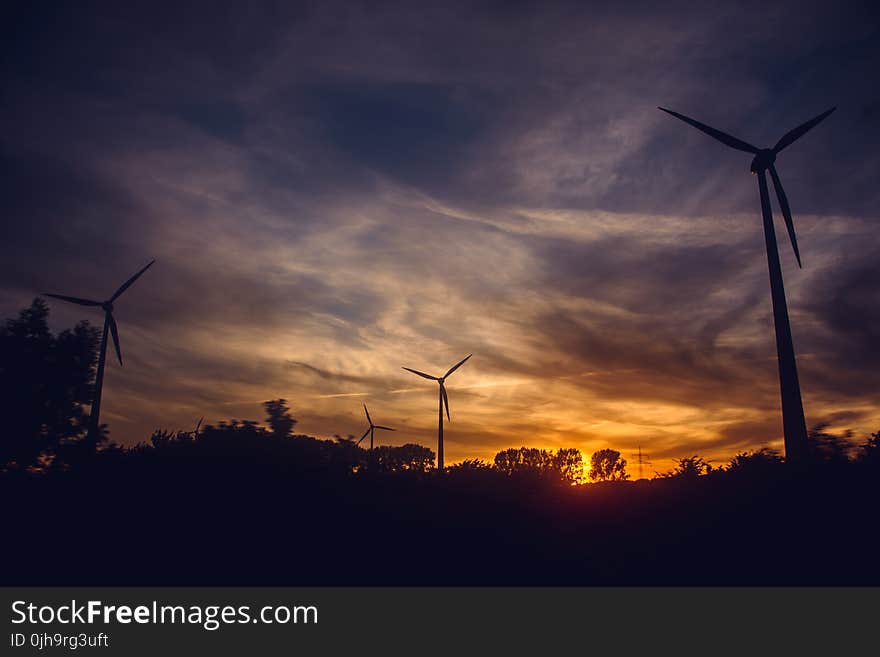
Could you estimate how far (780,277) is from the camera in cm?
3947

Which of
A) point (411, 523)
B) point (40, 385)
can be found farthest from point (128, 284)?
point (411, 523)

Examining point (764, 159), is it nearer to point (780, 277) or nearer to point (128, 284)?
point (780, 277)

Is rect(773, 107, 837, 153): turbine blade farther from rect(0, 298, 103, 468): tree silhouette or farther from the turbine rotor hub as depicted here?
rect(0, 298, 103, 468): tree silhouette

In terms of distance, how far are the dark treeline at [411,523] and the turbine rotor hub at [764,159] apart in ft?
81.6

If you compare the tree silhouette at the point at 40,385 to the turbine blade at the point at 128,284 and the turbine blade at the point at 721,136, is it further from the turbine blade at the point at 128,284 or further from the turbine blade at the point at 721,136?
the turbine blade at the point at 721,136

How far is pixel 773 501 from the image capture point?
2427 cm

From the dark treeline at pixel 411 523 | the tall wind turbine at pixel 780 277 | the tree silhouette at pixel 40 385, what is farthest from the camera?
the tree silhouette at pixel 40 385

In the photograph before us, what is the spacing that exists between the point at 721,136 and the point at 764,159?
400cm

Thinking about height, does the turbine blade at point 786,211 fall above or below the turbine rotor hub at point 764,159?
below

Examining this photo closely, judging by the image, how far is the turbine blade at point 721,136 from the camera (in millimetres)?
48344

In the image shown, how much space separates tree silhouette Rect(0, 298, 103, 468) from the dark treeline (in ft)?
198

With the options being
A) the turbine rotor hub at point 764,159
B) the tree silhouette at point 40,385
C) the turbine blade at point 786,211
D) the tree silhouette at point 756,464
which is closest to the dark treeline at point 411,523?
the tree silhouette at point 756,464
